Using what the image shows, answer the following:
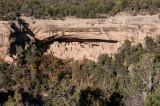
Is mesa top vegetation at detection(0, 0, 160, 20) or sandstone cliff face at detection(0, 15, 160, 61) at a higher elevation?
mesa top vegetation at detection(0, 0, 160, 20)

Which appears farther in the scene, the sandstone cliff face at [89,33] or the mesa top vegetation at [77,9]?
the mesa top vegetation at [77,9]

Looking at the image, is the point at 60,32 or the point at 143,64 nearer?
the point at 143,64

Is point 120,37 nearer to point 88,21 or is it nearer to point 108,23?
point 108,23

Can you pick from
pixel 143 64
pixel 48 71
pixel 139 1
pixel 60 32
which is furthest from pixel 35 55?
pixel 139 1

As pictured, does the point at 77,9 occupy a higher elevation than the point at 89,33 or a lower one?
higher

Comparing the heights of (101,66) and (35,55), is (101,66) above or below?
below

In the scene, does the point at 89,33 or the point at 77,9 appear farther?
the point at 77,9

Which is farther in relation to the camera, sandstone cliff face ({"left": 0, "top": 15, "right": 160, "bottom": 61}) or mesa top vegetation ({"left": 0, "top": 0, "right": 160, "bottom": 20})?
mesa top vegetation ({"left": 0, "top": 0, "right": 160, "bottom": 20})

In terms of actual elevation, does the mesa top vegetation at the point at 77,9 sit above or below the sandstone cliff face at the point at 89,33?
above
